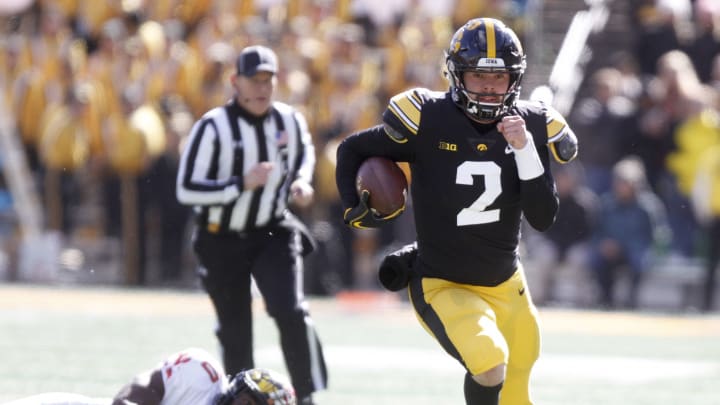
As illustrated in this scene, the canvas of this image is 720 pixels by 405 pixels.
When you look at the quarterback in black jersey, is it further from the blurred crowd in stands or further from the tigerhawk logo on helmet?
the blurred crowd in stands

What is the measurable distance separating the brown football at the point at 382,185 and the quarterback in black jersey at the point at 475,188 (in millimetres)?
39

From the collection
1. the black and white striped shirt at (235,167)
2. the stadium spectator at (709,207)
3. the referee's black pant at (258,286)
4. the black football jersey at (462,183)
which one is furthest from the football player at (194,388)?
the stadium spectator at (709,207)

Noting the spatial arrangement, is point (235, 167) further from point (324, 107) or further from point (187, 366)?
point (324, 107)

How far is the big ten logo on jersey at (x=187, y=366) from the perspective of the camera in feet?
14.8

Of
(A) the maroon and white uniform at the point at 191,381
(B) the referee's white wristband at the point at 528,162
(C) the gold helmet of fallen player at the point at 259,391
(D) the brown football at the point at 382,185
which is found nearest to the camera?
(C) the gold helmet of fallen player at the point at 259,391

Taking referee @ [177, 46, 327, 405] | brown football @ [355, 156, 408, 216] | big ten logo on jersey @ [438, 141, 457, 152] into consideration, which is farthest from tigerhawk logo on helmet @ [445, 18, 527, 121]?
referee @ [177, 46, 327, 405]

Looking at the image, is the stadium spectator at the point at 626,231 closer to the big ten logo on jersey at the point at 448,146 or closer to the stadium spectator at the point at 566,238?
the stadium spectator at the point at 566,238

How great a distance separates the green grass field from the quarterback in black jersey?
1.87 meters

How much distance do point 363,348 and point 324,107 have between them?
136 inches

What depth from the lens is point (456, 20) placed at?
12688mm

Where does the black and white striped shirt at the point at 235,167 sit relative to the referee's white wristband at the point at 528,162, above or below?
below

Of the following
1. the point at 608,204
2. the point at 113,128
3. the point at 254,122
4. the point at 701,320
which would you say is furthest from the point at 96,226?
the point at 254,122

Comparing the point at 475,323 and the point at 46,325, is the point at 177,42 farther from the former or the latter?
the point at 475,323

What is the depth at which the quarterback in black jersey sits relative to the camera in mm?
4906
